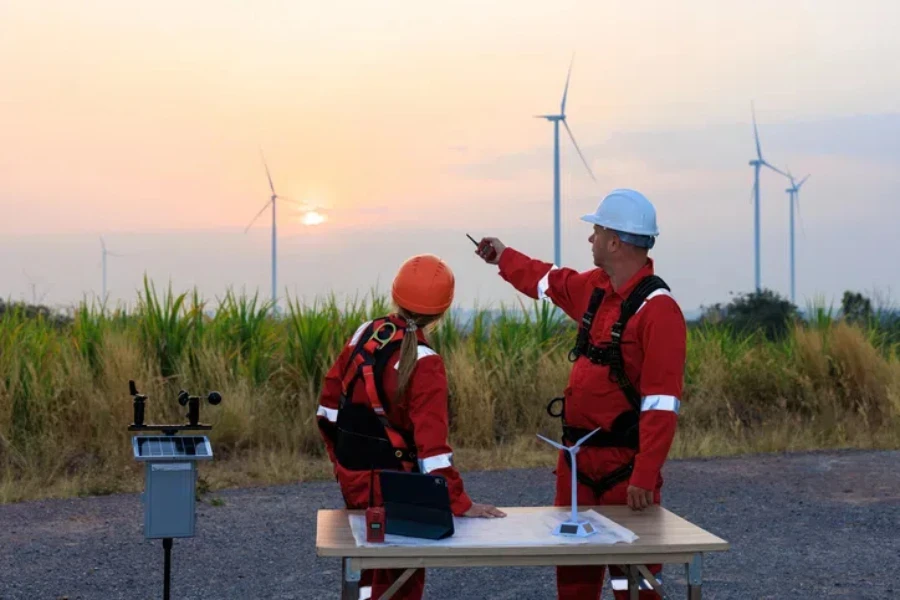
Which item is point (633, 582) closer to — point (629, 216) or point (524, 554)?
point (524, 554)

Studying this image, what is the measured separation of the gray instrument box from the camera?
5094 millimetres

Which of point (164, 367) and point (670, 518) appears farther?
point (164, 367)

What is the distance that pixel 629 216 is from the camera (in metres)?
5.23

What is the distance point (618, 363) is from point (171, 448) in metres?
1.95

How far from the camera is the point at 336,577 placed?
25.2ft

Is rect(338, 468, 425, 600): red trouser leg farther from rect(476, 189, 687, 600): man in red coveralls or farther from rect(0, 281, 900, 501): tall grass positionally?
rect(0, 281, 900, 501): tall grass

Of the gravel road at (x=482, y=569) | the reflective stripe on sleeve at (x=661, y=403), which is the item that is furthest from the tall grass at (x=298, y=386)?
the reflective stripe on sleeve at (x=661, y=403)

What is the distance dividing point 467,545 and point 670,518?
3.36 ft

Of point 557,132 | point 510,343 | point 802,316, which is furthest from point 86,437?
point 557,132

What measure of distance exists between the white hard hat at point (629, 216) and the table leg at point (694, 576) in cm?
147

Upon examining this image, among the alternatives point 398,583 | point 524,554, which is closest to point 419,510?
point 398,583

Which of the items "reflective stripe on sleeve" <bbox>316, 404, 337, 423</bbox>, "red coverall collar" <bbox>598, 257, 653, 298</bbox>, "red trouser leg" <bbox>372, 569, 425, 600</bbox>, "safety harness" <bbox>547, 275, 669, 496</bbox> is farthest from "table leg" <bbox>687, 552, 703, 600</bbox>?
"reflective stripe on sleeve" <bbox>316, 404, 337, 423</bbox>

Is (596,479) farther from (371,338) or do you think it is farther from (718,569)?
(718,569)

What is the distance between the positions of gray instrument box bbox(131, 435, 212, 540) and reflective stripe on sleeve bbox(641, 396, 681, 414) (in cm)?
183
